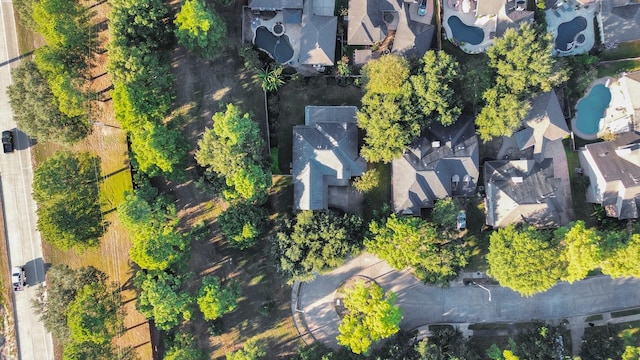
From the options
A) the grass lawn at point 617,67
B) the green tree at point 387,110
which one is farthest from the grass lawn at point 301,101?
the grass lawn at point 617,67

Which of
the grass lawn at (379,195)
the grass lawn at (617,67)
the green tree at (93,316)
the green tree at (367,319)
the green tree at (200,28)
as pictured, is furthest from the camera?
the grass lawn at (379,195)

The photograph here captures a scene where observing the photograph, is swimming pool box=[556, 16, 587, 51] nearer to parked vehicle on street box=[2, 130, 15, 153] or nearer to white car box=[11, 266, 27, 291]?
parked vehicle on street box=[2, 130, 15, 153]

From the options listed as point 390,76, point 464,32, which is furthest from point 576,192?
point 390,76

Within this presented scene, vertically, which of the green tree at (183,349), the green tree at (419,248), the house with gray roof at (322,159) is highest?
the house with gray roof at (322,159)

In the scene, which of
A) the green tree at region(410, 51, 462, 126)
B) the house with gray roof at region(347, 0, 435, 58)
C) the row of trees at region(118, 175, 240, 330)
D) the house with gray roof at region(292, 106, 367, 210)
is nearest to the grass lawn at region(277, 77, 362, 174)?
the house with gray roof at region(292, 106, 367, 210)

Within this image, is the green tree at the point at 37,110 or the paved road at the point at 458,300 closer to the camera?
the green tree at the point at 37,110

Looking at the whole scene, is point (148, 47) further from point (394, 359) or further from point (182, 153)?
point (394, 359)

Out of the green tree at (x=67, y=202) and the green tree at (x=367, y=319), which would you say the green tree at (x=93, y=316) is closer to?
the green tree at (x=67, y=202)
